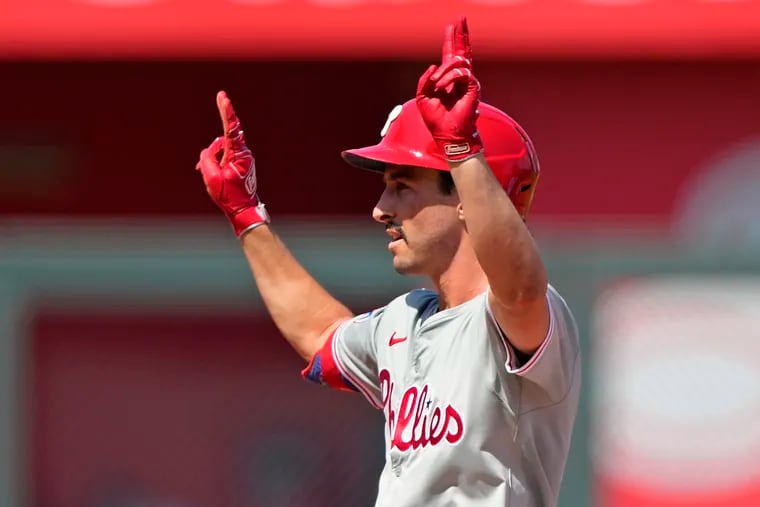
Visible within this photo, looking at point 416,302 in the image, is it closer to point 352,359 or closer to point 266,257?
point 352,359

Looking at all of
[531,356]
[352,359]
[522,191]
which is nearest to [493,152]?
[522,191]

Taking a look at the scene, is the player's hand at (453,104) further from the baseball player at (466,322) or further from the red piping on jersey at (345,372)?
the red piping on jersey at (345,372)

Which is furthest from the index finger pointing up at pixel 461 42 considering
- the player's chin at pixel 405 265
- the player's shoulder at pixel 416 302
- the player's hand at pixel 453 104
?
the player's shoulder at pixel 416 302

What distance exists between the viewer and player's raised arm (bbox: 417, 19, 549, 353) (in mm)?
2107

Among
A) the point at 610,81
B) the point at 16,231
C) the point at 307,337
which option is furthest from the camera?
the point at 610,81

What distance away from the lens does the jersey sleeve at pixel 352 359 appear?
259cm

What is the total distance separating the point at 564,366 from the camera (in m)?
2.26

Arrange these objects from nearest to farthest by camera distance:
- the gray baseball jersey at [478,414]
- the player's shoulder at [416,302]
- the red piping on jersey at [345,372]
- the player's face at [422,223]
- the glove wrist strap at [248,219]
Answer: the gray baseball jersey at [478,414] → the player's face at [422,223] → the player's shoulder at [416,302] → the red piping on jersey at [345,372] → the glove wrist strap at [248,219]

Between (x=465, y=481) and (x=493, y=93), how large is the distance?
411 centimetres

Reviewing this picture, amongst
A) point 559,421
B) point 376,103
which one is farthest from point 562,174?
point 559,421

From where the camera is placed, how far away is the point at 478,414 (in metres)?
2.25

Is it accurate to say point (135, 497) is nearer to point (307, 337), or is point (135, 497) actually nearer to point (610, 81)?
point (307, 337)

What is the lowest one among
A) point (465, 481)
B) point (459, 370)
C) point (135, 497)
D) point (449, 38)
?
point (135, 497)

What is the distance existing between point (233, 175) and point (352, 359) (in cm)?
38
